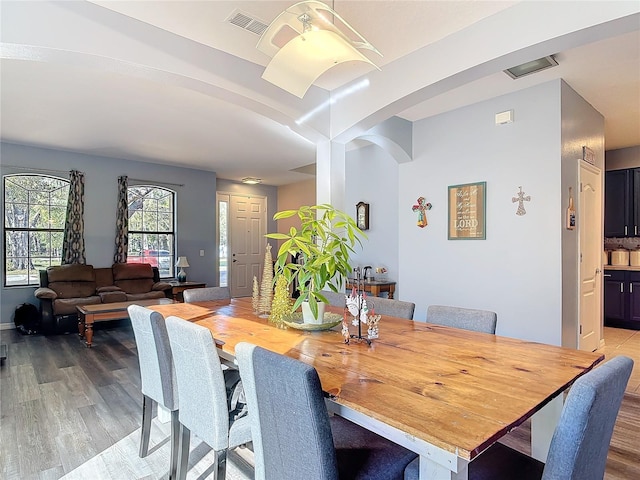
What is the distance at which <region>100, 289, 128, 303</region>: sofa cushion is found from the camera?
18.1 ft

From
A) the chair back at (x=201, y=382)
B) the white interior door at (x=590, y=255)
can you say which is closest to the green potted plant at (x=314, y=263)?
the chair back at (x=201, y=382)

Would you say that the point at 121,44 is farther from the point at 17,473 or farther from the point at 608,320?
the point at 608,320

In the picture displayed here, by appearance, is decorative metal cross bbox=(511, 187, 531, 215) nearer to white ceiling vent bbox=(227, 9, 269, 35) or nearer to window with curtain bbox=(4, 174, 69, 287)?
white ceiling vent bbox=(227, 9, 269, 35)

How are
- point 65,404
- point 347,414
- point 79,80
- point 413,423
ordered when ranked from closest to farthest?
point 413,423
point 347,414
point 65,404
point 79,80

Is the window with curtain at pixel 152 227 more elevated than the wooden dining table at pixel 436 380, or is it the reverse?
the window with curtain at pixel 152 227

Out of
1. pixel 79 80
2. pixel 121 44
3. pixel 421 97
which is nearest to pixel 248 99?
pixel 121 44

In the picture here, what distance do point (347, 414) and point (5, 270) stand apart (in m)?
6.35

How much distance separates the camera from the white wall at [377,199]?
5.20 m

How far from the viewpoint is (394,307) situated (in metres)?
2.47

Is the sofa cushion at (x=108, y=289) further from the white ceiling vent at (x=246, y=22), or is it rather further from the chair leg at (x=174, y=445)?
the white ceiling vent at (x=246, y=22)

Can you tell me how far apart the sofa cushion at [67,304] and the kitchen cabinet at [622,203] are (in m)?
7.52

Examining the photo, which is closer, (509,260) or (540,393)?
(540,393)

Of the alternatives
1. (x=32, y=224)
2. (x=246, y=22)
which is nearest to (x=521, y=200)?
(x=246, y=22)

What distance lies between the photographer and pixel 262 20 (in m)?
2.48
